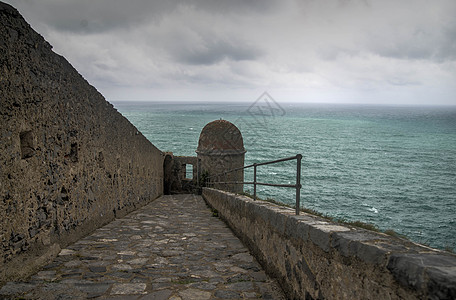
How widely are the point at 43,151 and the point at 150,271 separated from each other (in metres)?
2.00

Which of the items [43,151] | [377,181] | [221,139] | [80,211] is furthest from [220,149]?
[377,181]

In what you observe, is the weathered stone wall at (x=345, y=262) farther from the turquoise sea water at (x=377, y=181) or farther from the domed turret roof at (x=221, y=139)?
the domed turret roof at (x=221, y=139)

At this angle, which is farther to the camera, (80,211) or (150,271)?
(80,211)

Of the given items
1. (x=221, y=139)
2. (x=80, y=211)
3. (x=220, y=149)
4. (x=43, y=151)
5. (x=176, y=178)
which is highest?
(x=43, y=151)

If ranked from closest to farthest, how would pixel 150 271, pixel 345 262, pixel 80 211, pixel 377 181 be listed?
pixel 345 262 → pixel 150 271 → pixel 80 211 → pixel 377 181

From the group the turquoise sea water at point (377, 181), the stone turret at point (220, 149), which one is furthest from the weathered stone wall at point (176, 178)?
the turquoise sea water at point (377, 181)

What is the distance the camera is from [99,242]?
528 cm

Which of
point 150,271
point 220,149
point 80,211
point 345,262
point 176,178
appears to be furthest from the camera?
point 176,178

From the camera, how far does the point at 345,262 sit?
8.28 ft

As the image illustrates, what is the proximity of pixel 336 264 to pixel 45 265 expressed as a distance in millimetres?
3359

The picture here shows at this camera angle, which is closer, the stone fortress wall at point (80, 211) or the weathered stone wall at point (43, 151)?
the stone fortress wall at point (80, 211)

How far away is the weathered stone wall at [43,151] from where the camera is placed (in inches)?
136

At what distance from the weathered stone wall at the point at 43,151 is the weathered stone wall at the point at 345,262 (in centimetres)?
279

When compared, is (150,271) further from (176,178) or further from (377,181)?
(377,181)
